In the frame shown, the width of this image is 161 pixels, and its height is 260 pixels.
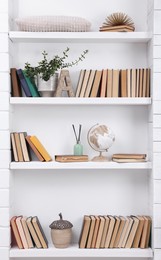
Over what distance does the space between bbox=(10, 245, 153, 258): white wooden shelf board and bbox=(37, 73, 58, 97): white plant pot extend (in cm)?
103

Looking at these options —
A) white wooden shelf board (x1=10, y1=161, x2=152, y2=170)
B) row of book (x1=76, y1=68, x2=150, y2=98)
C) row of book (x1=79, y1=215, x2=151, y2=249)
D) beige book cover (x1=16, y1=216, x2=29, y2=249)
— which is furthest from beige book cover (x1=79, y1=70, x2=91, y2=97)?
beige book cover (x1=16, y1=216, x2=29, y2=249)

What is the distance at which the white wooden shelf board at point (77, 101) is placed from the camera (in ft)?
11.3

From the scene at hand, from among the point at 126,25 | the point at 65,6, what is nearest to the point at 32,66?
the point at 65,6

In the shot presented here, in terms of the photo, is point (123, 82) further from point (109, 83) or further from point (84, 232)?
point (84, 232)

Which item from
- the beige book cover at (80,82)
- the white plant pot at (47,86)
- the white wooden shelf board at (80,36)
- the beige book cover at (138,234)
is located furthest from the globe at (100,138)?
the white wooden shelf board at (80,36)

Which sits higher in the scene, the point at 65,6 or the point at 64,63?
the point at 65,6

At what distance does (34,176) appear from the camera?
11.9ft

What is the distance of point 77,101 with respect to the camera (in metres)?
3.44

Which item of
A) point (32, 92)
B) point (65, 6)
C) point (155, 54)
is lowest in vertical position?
point (32, 92)

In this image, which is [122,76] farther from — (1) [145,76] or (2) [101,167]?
(2) [101,167]

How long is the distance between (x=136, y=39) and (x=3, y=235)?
1562 millimetres

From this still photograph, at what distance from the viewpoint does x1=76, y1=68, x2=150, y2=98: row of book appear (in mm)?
3496

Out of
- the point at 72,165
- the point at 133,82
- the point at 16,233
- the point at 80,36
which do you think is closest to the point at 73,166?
the point at 72,165

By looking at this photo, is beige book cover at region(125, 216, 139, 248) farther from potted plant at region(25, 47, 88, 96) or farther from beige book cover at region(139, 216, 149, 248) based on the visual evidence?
potted plant at region(25, 47, 88, 96)
